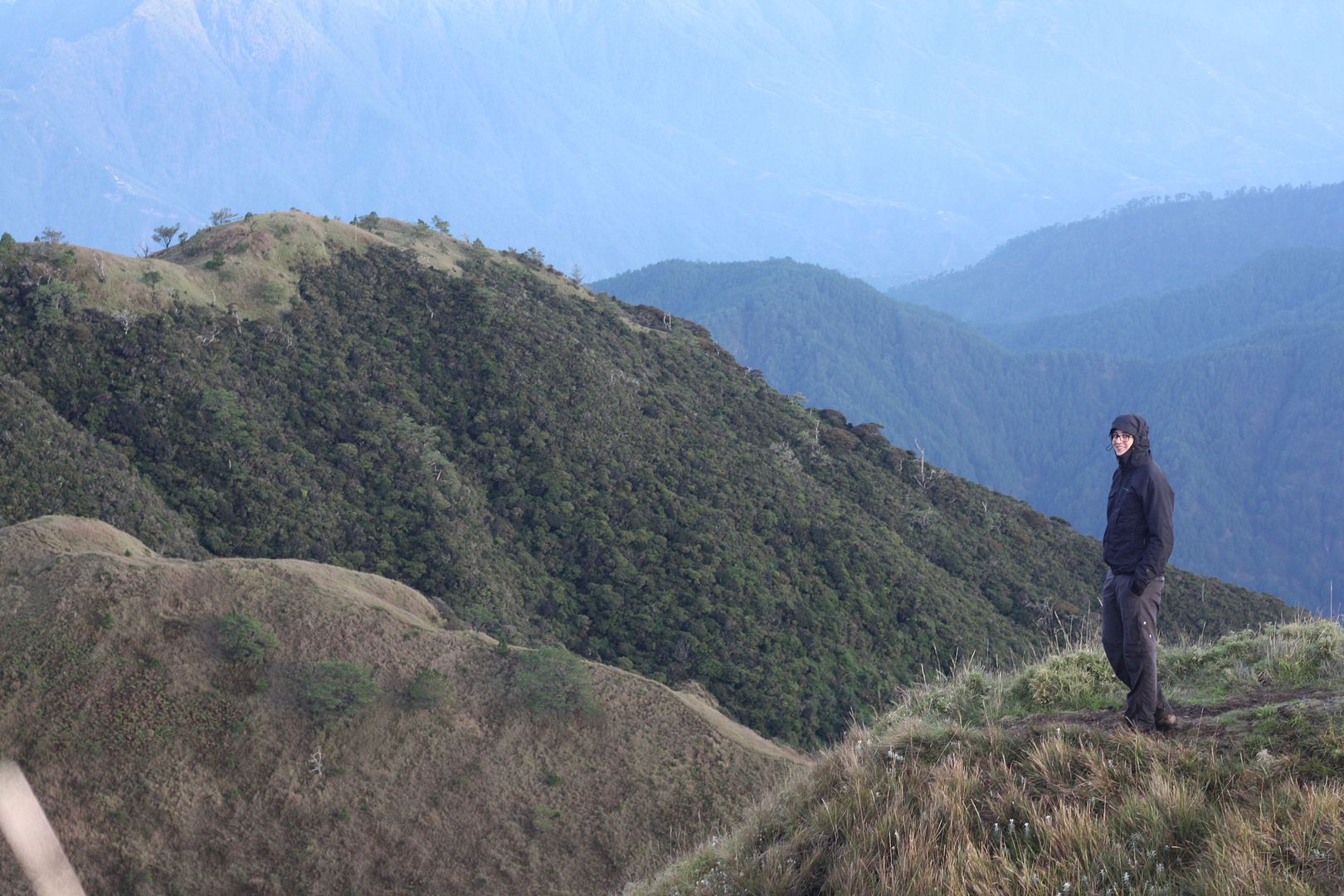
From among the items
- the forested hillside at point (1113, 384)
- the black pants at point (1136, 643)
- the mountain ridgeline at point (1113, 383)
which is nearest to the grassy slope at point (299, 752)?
the black pants at point (1136, 643)

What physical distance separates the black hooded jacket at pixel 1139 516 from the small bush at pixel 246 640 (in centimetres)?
1170

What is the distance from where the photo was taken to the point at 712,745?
47.9 feet

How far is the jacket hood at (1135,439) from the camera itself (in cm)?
686

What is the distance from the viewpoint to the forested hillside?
11981cm

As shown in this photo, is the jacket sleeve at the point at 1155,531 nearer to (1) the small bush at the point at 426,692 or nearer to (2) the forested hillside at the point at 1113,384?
(1) the small bush at the point at 426,692

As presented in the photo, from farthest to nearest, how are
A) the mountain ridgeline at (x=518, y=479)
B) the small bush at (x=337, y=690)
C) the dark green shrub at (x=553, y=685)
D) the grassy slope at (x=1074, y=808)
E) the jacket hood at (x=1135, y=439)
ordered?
the mountain ridgeline at (x=518, y=479) → the dark green shrub at (x=553, y=685) → the small bush at (x=337, y=690) → the jacket hood at (x=1135, y=439) → the grassy slope at (x=1074, y=808)

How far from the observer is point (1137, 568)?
22.3 feet

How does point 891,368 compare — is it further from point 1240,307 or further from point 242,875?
point 242,875

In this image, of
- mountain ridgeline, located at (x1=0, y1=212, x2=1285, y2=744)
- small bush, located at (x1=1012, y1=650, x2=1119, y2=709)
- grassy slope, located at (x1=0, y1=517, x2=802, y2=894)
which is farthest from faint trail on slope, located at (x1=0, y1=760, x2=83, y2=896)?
mountain ridgeline, located at (x1=0, y1=212, x2=1285, y2=744)

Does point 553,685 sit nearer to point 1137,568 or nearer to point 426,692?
point 426,692

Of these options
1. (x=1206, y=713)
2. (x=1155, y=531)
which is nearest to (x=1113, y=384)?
(x=1206, y=713)

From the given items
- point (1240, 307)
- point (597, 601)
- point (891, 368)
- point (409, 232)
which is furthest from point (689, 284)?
point (597, 601)

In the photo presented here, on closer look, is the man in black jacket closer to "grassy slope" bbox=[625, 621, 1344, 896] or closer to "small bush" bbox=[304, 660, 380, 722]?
"grassy slope" bbox=[625, 621, 1344, 896]

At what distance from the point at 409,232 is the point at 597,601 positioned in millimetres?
24051
